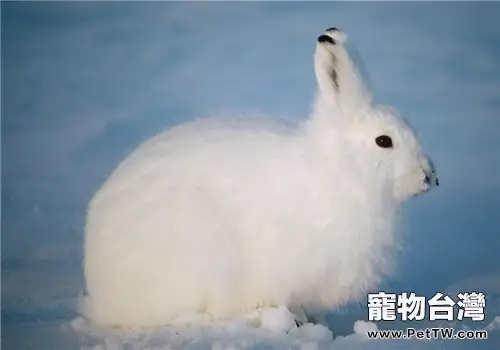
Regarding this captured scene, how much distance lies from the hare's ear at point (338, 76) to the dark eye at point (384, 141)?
80mm

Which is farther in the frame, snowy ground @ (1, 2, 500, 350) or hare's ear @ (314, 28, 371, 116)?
snowy ground @ (1, 2, 500, 350)

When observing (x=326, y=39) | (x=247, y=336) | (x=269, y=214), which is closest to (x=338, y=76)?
(x=326, y=39)

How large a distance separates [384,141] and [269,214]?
0.31 meters

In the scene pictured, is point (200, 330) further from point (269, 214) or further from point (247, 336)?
point (269, 214)

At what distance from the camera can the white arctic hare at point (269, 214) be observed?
2125 millimetres

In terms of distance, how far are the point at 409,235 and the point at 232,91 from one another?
541 mm

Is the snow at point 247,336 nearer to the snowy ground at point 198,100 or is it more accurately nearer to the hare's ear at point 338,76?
the snowy ground at point 198,100

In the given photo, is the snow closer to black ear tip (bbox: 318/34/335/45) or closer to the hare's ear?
the hare's ear

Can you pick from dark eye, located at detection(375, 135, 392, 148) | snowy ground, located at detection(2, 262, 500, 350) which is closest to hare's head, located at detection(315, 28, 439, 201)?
dark eye, located at detection(375, 135, 392, 148)

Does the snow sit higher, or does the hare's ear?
the hare's ear

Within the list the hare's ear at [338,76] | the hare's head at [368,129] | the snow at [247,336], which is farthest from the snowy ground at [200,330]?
the hare's ear at [338,76]

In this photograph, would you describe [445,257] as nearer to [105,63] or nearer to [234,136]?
[234,136]

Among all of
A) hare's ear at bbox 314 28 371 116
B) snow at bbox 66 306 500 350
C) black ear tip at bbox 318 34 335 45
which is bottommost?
snow at bbox 66 306 500 350

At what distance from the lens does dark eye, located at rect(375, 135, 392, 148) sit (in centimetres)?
213
